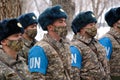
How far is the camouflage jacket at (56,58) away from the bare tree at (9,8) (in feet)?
5.28

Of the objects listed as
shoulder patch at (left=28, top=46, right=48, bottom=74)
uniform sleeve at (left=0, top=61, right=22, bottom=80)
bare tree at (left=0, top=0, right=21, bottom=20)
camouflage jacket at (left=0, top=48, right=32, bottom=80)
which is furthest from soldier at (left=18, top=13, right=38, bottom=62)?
uniform sleeve at (left=0, top=61, right=22, bottom=80)

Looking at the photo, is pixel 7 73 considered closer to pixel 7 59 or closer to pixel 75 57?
pixel 7 59

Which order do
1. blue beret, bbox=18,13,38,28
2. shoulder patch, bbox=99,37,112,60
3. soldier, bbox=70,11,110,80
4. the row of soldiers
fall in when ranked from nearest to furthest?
the row of soldiers, soldier, bbox=70,11,110,80, shoulder patch, bbox=99,37,112,60, blue beret, bbox=18,13,38,28

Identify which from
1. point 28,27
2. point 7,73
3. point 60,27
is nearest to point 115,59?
point 28,27

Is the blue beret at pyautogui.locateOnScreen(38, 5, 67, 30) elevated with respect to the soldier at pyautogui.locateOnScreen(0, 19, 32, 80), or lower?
elevated

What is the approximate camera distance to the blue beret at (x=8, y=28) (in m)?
5.04

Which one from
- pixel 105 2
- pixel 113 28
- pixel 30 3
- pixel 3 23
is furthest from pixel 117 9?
pixel 30 3

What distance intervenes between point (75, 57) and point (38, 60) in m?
0.86

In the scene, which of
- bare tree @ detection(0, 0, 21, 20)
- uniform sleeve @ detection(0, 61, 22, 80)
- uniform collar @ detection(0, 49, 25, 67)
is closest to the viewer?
uniform sleeve @ detection(0, 61, 22, 80)

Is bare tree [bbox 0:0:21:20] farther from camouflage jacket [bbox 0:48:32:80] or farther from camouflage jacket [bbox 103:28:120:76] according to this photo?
camouflage jacket [bbox 0:48:32:80]

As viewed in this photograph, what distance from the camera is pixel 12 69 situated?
483cm

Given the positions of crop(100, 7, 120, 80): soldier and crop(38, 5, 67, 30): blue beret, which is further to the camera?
crop(100, 7, 120, 80): soldier

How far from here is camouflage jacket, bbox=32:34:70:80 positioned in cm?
527

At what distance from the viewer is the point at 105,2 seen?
77.3 feet
